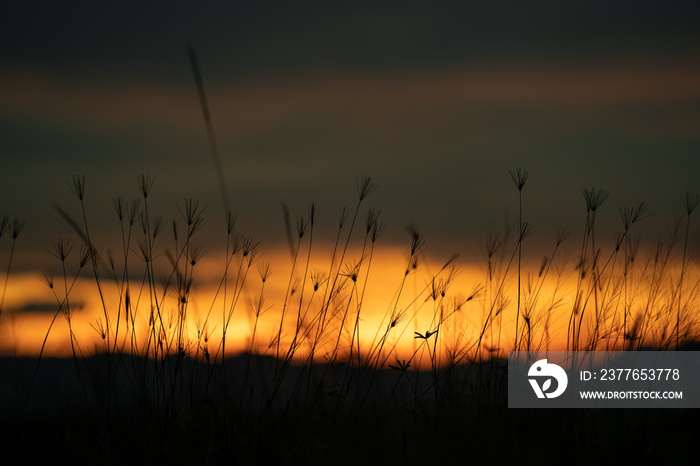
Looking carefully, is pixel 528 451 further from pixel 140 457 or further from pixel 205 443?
pixel 140 457

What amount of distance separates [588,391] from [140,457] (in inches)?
86.3

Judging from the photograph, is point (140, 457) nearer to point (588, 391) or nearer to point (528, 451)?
point (528, 451)

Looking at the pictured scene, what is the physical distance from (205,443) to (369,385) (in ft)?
2.74

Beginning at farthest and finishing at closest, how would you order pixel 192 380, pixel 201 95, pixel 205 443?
1. pixel 192 380
2. pixel 205 443
3. pixel 201 95

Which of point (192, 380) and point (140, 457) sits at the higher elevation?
point (192, 380)

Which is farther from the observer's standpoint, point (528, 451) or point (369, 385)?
point (369, 385)

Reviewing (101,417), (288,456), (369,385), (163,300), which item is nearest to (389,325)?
(369,385)

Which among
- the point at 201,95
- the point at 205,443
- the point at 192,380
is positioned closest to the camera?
the point at 201,95

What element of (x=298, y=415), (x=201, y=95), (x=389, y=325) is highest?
(x=201, y=95)

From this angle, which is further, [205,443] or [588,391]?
[588,391]

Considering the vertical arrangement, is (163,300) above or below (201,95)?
below

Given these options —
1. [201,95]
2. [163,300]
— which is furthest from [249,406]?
[201,95]

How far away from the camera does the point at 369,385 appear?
3287 mm

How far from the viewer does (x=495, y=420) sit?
3.12 meters
